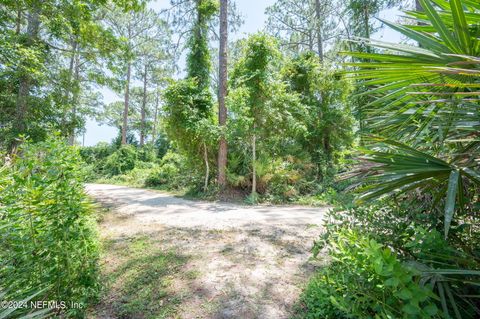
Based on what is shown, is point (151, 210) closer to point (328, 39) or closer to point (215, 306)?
point (215, 306)

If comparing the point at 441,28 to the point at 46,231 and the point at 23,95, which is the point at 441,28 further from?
the point at 23,95

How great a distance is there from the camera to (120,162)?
16.6 metres

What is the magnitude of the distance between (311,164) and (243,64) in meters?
4.46

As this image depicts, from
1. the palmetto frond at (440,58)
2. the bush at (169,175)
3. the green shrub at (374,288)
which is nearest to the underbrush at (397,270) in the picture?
the green shrub at (374,288)

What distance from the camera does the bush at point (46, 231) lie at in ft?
5.92

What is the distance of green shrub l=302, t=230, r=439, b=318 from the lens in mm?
1139

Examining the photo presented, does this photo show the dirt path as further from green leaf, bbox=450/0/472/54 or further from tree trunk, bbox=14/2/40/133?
tree trunk, bbox=14/2/40/133

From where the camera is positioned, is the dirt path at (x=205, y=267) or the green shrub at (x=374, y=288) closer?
the green shrub at (x=374, y=288)

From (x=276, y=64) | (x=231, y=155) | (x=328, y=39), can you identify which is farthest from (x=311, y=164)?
(x=328, y=39)

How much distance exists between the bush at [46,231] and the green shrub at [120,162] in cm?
1517

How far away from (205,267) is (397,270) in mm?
1944

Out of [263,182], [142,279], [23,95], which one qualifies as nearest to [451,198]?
[142,279]

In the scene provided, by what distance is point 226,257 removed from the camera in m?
2.82

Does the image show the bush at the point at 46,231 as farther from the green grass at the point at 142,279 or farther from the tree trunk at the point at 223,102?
the tree trunk at the point at 223,102
